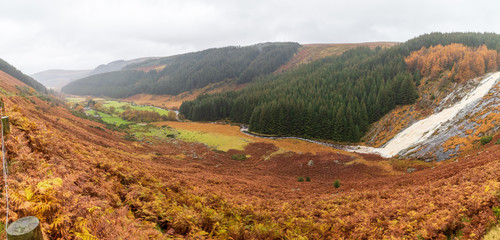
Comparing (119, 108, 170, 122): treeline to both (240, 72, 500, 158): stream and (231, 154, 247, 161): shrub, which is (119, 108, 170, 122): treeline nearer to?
(231, 154, 247, 161): shrub

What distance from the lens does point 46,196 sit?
219 inches

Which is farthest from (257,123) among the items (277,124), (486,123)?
(486,123)

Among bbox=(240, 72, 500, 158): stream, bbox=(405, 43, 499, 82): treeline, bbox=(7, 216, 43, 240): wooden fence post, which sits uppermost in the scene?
bbox=(405, 43, 499, 82): treeline

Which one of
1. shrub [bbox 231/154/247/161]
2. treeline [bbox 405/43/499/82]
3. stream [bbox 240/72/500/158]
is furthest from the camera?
treeline [bbox 405/43/499/82]

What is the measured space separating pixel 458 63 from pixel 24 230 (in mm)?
84144

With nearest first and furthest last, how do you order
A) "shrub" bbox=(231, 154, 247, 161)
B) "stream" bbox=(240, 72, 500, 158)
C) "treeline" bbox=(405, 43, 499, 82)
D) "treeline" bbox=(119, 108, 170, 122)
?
"stream" bbox=(240, 72, 500, 158), "shrub" bbox=(231, 154, 247, 161), "treeline" bbox=(405, 43, 499, 82), "treeline" bbox=(119, 108, 170, 122)

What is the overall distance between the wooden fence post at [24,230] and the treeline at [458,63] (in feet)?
248

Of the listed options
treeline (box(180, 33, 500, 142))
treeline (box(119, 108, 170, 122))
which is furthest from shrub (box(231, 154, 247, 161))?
treeline (box(119, 108, 170, 122))

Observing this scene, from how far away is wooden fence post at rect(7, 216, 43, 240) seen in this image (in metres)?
2.75

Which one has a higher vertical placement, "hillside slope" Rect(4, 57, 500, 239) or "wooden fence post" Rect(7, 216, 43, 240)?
"wooden fence post" Rect(7, 216, 43, 240)

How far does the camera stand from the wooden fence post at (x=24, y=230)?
2.75 m

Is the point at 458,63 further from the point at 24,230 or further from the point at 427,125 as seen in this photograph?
the point at 24,230

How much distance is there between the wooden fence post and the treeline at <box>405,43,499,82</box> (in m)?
75.5

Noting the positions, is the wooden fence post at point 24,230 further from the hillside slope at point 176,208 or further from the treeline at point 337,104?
the treeline at point 337,104
